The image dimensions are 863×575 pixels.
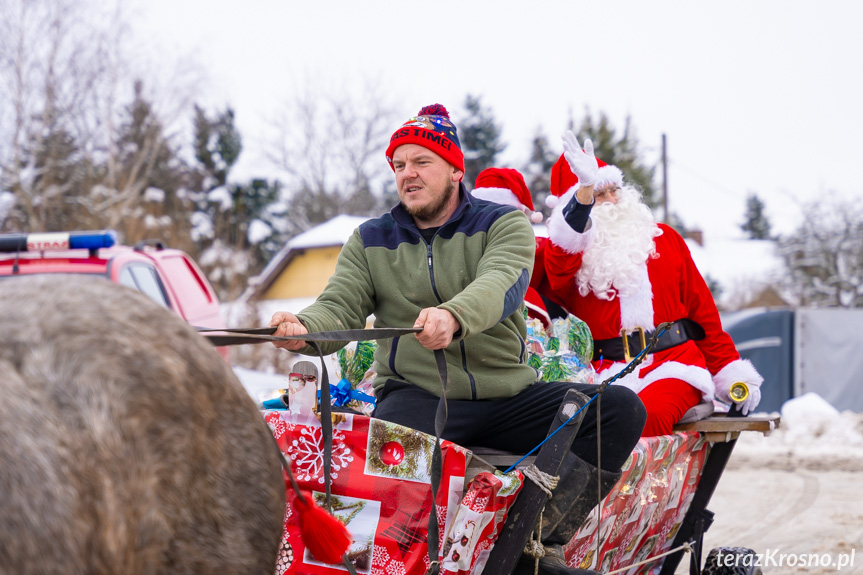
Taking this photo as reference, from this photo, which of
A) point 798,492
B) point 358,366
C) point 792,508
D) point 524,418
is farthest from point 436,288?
point 798,492

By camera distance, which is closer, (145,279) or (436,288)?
(436,288)

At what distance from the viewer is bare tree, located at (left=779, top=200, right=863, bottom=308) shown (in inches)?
1072

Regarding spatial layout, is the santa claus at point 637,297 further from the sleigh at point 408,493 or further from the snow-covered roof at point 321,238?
the snow-covered roof at point 321,238

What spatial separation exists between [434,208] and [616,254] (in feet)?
5.40

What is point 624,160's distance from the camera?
1276 inches

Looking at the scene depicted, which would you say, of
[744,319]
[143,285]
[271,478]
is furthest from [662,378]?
[744,319]

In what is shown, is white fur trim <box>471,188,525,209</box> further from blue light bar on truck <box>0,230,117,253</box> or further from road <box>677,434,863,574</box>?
blue light bar on truck <box>0,230,117,253</box>

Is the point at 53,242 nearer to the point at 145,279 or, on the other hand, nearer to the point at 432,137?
the point at 145,279

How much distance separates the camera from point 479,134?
3378cm

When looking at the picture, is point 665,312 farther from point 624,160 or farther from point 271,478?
point 624,160

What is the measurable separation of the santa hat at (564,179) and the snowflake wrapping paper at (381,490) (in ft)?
7.83

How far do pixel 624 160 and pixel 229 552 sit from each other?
32353 millimetres

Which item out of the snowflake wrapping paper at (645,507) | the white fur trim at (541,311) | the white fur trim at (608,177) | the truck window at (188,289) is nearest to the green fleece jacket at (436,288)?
the snowflake wrapping paper at (645,507)

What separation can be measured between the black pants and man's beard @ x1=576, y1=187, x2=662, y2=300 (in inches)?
59.7
